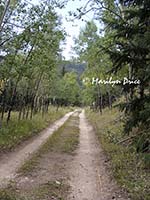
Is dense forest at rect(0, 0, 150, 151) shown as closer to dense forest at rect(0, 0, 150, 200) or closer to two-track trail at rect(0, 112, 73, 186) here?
dense forest at rect(0, 0, 150, 200)

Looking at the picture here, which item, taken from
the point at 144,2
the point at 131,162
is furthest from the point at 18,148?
the point at 144,2

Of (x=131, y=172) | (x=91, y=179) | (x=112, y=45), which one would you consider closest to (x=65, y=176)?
(x=91, y=179)

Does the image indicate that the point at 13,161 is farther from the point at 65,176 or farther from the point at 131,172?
the point at 131,172

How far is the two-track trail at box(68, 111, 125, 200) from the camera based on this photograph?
843 cm

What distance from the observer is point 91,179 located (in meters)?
10.2

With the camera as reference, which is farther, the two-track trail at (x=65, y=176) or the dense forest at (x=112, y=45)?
the dense forest at (x=112, y=45)

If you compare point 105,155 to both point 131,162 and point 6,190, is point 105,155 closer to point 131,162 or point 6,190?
point 131,162

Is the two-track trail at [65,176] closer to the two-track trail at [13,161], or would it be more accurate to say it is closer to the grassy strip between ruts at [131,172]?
the two-track trail at [13,161]

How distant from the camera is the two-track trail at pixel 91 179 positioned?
8.43 meters

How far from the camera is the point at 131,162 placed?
11.8 m

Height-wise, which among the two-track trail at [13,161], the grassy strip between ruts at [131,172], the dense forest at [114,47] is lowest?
the two-track trail at [13,161]

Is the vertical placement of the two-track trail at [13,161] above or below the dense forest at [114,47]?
below

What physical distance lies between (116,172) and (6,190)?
3.91 metres

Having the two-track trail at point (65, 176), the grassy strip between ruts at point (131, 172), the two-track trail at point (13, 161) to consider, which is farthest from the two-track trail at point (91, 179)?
the two-track trail at point (13, 161)
